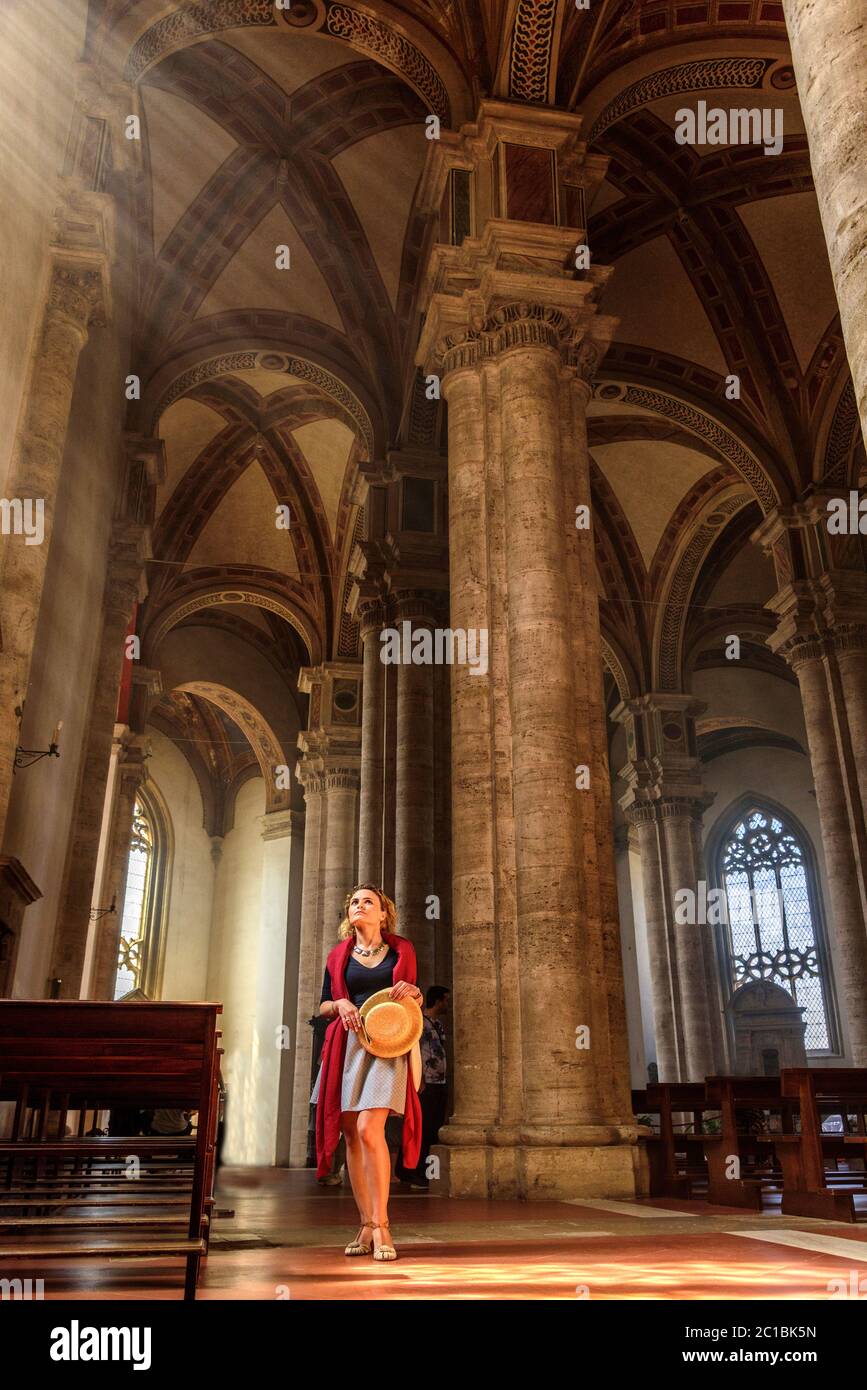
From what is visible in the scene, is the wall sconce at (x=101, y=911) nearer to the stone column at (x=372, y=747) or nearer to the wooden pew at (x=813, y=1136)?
the stone column at (x=372, y=747)

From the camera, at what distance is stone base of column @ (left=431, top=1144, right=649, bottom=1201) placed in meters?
7.21

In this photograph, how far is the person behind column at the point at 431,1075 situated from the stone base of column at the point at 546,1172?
2.90 ft

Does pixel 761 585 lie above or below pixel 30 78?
above

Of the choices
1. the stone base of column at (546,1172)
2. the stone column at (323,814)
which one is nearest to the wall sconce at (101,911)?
the stone column at (323,814)

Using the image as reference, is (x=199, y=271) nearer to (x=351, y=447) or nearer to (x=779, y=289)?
(x=351, y=447)

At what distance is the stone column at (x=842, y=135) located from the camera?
150 inches

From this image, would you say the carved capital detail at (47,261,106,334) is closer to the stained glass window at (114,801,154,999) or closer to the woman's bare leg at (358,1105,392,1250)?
the woman's bare leg at (358,1105,392,1250)

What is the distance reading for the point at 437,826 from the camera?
1334cm

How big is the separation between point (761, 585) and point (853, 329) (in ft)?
62.4

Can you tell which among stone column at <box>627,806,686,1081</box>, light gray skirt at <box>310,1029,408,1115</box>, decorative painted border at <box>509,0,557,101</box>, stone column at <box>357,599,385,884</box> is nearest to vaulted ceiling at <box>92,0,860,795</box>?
decorative painted border at <box>509,0,557,101</box>

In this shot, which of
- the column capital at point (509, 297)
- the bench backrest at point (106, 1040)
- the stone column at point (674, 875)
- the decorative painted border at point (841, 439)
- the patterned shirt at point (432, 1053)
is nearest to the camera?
the bench backrest at point (106, 1040)

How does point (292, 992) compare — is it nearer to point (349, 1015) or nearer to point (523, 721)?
point (523, 721)
